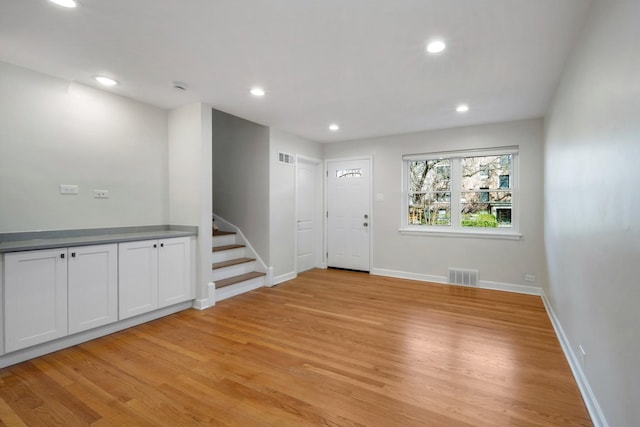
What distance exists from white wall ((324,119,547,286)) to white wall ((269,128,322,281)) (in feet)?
3.82

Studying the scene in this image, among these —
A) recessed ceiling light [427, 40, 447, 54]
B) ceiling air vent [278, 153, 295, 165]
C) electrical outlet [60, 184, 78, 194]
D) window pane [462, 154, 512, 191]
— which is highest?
recessed ceiling light [427, 40, 447, 54]

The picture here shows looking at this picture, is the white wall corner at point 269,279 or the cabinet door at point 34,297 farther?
the white wall corner at point 269,279

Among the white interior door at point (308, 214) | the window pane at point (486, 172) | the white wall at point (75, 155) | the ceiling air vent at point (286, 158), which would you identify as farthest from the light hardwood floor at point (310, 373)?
the ceiling air vent at point (286, 158)

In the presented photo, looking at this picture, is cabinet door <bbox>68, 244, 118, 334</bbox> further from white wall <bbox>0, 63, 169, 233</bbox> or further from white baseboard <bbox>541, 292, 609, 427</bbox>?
white baseboard <bbox>541, 292, 609, 427</bbox>

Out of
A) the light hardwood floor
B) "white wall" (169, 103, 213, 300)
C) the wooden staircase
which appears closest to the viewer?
the light hardwood floor

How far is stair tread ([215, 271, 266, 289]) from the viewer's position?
409cm

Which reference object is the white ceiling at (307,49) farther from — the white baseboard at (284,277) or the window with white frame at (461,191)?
the white baseboard at (284,277)

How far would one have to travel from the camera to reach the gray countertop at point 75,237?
8.21 ft

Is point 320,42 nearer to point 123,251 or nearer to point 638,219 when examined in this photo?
point 638,219

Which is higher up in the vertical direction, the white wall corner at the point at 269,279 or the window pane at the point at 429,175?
the window pane at the point at 429,175

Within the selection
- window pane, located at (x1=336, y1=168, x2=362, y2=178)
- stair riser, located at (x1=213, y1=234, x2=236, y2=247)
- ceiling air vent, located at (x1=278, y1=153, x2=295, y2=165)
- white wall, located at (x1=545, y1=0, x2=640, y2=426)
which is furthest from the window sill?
stair riser, located at (x1=213, y1=234, x2=236, y2=247)

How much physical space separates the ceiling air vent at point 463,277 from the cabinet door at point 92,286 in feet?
15.0

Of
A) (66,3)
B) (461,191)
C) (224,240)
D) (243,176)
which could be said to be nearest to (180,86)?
(66,3)

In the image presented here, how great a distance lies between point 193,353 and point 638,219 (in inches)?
119
